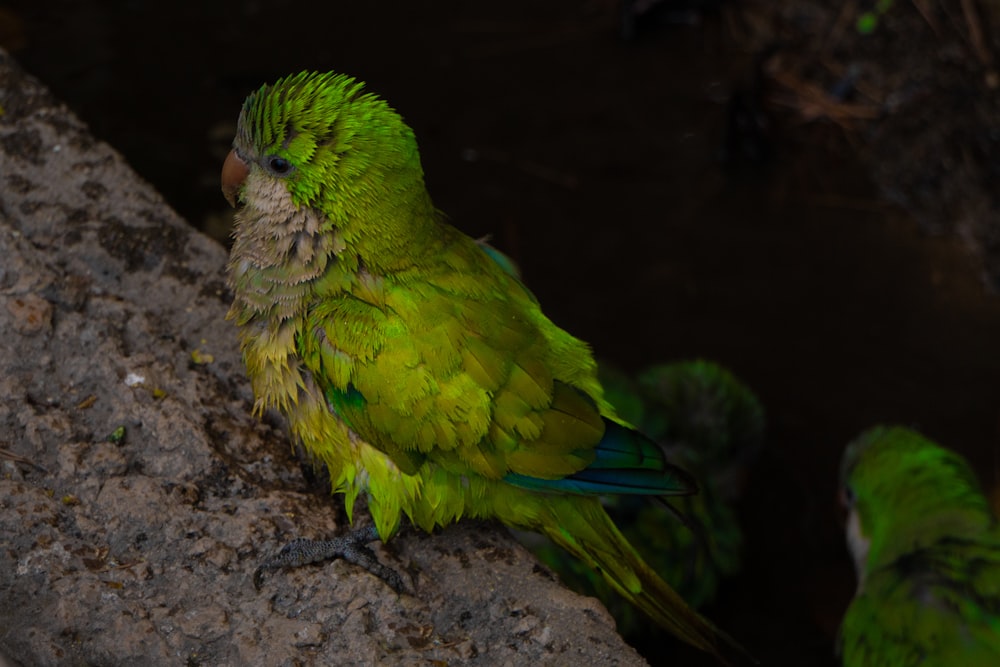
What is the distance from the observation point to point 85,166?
317 cm

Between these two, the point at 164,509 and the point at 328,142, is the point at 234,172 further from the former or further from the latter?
the point at 164,509

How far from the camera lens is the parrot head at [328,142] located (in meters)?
2.44

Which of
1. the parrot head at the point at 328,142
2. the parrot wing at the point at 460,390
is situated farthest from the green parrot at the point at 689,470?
the parrot head at the point at 328,142

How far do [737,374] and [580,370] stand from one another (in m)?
2.23

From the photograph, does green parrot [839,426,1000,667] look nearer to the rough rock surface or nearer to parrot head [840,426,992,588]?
parrot head [840,426,992,588]

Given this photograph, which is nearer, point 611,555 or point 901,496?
point 611,555

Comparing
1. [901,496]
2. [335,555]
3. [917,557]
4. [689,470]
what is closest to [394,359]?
[335,555]

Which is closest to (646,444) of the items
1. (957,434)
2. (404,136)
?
(404,136)

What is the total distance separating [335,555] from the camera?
2531 millimetres

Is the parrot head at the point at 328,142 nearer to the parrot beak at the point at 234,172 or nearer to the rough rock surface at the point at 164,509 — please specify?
the parrot beak at the point at 234,172

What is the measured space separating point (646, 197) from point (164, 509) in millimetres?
3269

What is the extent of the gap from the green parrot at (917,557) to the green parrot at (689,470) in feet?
1.57

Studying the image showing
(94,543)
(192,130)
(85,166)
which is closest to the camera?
(94,543)

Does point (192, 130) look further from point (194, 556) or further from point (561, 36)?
point (194, 556)
